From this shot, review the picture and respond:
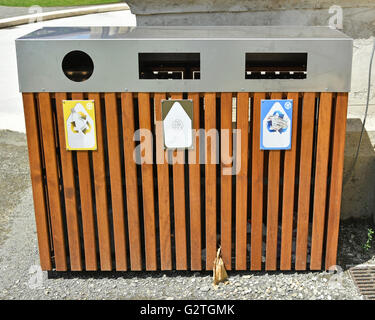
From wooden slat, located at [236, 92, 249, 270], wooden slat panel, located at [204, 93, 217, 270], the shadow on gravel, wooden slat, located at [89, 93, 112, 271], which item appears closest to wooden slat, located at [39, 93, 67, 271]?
the shadow on gravel

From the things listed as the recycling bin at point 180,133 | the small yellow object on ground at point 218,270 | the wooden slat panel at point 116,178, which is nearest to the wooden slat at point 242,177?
the recycling bin at point 180,133

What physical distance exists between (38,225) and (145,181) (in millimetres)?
701

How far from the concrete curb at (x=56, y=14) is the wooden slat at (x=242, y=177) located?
12.4 metres

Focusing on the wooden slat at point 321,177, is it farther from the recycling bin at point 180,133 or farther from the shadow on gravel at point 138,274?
the shadow on gravel at point 138,274

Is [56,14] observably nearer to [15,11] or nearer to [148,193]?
[15,11]

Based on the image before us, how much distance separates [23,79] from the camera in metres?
2.84

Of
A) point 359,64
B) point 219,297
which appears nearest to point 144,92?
point 219,297

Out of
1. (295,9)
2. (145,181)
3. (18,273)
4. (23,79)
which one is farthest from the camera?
(295,9)

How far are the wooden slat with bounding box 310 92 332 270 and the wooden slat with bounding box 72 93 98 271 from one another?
1313mm

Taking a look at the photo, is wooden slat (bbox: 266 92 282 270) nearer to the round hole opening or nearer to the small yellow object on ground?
the small yellow object on ground

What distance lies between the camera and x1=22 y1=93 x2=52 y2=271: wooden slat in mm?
2920

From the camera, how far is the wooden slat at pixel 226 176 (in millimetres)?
2912

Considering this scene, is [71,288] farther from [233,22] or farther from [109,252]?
[233,22]

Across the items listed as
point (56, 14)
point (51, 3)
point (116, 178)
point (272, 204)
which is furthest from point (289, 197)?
point (51, 3)
